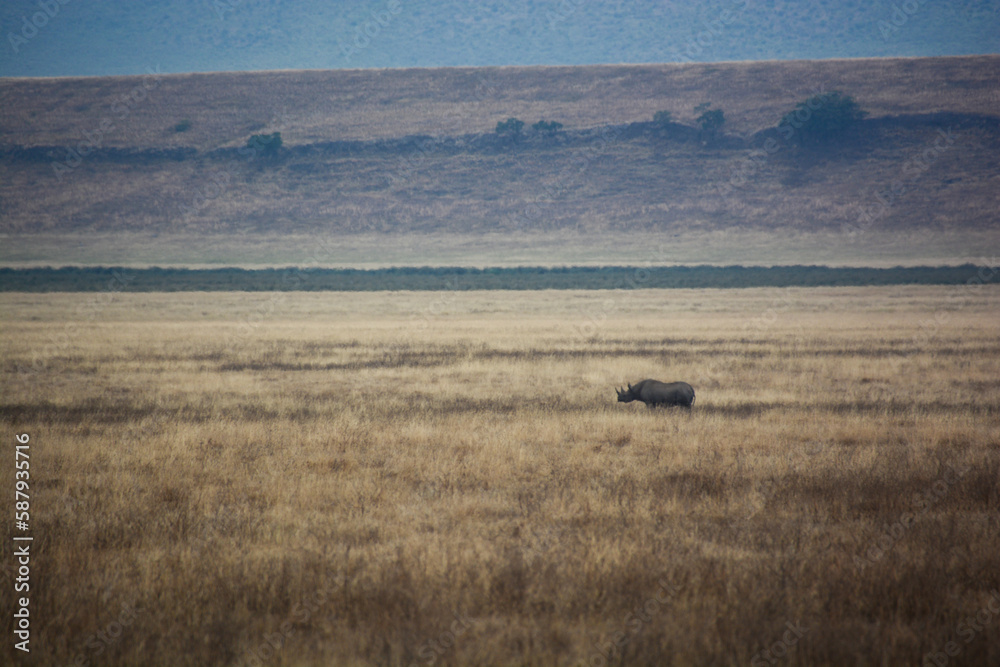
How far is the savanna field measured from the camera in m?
5.50

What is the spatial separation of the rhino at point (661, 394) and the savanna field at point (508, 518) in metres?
0.35

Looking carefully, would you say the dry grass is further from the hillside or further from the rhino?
the rhino

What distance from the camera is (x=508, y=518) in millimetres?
8062

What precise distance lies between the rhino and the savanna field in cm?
35

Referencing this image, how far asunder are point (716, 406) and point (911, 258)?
70601mm

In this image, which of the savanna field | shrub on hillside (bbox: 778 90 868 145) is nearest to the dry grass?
shrub on hillside (bbox: 778 90 868 145)

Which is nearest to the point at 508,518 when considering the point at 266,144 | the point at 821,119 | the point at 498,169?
the point at 498,169

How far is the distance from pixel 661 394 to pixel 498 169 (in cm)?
9512

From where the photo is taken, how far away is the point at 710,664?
517 centimetres

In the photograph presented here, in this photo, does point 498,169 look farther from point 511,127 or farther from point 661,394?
point 661,394

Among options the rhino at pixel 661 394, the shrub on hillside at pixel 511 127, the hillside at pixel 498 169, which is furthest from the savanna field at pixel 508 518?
the shrub on hillside at pixel 511 127

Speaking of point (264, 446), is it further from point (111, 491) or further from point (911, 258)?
point (911, 258)

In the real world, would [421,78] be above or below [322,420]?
above

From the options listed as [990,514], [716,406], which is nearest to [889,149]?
[716,406]
